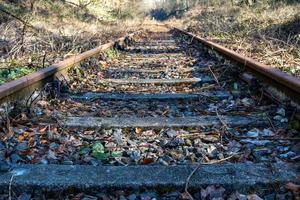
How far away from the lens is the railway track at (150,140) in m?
2.11

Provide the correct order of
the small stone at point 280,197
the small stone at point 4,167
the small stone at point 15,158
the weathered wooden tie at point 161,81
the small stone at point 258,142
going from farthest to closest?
the weathered wooden tie at point 161,81 → the small stone at point 258,142 → the small stone at point 15,158 → the small stone at point 4,167 → the small stone at point 280,197

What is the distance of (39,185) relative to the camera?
Answer: 2.08 m

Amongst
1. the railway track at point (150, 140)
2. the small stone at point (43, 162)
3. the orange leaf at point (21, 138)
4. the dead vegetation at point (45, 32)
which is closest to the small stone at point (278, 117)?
the railway track at point (150, 140)

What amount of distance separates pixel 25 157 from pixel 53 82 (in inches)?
73.3

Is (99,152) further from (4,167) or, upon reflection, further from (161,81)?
(161,81)

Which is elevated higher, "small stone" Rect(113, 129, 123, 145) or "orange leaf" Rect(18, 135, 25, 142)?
"orange leaf" Rect(18, 135, 25, 142)

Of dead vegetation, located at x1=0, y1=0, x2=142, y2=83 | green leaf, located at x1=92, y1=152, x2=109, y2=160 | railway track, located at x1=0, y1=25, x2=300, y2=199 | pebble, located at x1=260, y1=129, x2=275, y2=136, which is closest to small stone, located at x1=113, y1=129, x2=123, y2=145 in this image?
railway track, located at x1=0, y1=25, x2=300, y2=199

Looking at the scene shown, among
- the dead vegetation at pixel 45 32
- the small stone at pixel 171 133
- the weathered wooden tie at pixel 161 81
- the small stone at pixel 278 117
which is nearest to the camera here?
the small stone at pixel 171 133

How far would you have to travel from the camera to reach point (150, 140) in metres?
2.94

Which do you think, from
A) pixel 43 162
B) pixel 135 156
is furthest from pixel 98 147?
pixel 43 162

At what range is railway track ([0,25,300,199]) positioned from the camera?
2111 mm

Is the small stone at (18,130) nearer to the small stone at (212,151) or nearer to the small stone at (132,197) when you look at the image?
the small stone at (132,197)

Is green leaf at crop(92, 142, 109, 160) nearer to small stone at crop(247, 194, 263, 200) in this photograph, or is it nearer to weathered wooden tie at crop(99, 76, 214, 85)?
small stone at crop(247, 194, 263, 200)

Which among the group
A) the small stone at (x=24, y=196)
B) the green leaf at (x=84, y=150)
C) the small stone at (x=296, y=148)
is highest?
the small stone at (x=296, y=148)
